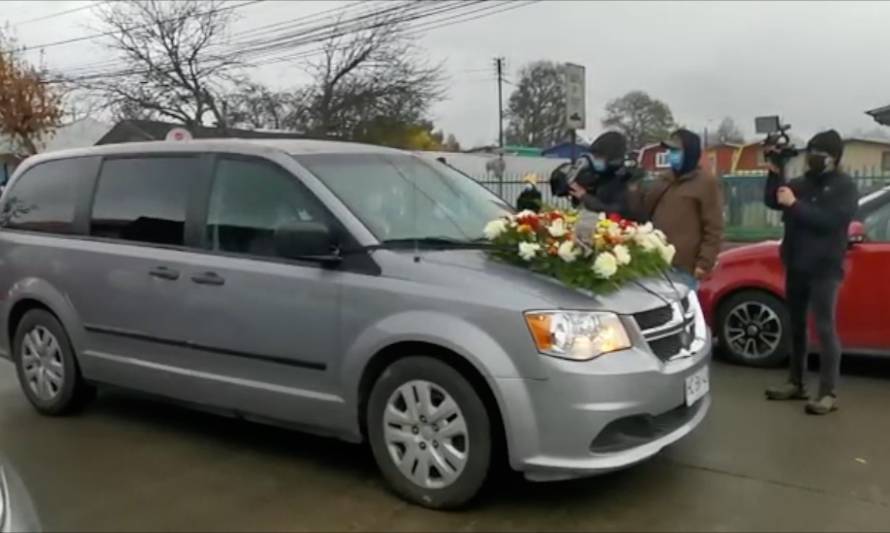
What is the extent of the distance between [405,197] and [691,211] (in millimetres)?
2039

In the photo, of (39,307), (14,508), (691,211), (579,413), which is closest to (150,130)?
(39,307)

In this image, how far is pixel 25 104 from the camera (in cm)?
2572

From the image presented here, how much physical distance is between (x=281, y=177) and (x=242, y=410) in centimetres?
121

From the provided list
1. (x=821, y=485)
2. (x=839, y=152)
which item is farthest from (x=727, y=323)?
(x=821, y=485)

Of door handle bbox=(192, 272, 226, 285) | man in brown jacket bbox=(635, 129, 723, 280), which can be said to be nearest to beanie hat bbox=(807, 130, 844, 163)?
man in brown jacket bbox=(635, 129, 723, 280)

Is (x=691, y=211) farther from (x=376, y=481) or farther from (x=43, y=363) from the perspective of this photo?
(x=43, y=363)

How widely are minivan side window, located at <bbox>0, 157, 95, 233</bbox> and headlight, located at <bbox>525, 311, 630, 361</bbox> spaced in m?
3.16

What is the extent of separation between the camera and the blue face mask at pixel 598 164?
5.88 meters

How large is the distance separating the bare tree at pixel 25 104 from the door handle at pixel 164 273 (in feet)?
81.3

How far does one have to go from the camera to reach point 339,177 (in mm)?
4164

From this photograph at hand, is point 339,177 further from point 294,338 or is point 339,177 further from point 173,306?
point 173,306

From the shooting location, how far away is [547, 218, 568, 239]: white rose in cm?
372

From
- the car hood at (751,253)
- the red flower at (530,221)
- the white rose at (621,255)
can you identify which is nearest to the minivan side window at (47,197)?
the red flower at (530,221)

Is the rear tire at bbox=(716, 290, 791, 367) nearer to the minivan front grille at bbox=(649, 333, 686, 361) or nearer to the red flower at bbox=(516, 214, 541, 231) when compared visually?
the minivan front grille at bbox=(649, 333, 686, 361)
